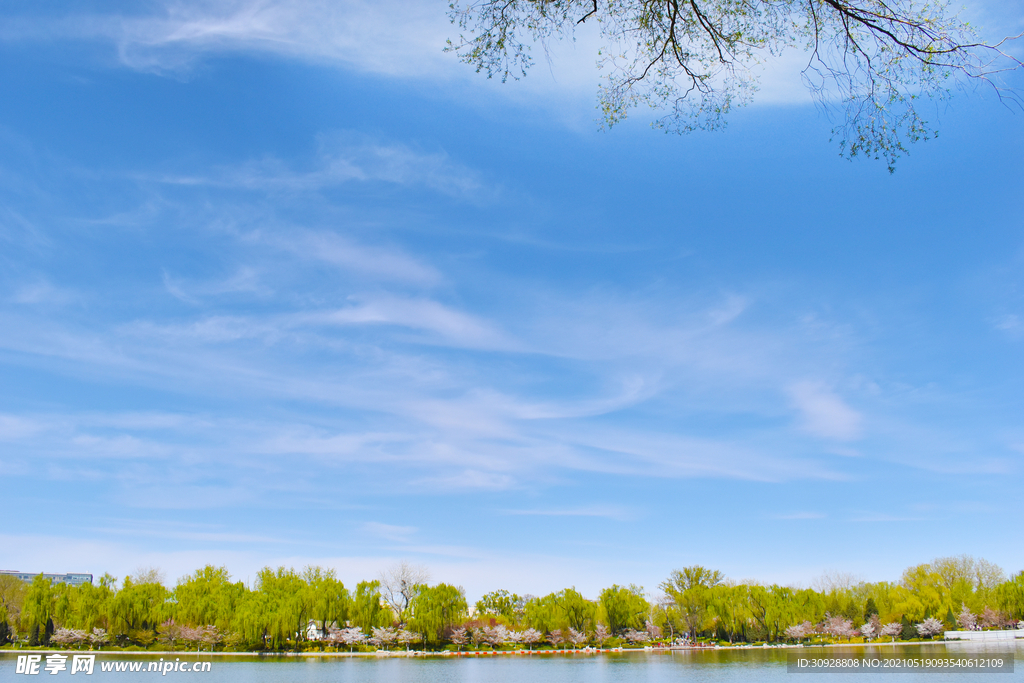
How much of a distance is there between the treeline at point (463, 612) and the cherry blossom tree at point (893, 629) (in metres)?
0.11

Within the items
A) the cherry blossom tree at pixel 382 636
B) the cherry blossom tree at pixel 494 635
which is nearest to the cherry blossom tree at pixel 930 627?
the cherry blossom tree at pixel 494 635

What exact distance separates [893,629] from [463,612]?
32335 millimetres

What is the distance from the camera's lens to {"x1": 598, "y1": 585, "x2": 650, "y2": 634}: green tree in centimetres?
5053

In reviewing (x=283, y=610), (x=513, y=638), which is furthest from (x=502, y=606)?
(x=283, y=610)

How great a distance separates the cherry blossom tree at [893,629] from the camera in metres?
46.8

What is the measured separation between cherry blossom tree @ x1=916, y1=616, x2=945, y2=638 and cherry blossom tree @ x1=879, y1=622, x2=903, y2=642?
131 centimetres

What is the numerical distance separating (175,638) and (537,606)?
82.7 ft

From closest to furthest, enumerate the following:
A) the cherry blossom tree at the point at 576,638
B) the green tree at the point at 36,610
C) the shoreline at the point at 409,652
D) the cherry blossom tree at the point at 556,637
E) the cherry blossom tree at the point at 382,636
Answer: the shoreline at the point at 409,652 → the green tree at the point at 36,610 → the cherry blossom tree at the point at 382,636 → the cherry blossom tree at the point at 556,637 → the cherry blossom tree at the point at 576,638

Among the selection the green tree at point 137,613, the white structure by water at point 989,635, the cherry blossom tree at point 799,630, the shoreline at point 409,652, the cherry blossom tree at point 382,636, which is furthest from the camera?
the cherry blossom tree at point 799,630

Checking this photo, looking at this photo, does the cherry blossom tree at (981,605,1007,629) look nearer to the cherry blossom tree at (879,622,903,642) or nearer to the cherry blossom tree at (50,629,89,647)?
the cherry blossom tree at (879,622,903,642)

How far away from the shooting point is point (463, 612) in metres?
45.2

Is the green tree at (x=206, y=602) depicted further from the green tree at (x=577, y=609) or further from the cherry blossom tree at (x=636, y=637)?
the cherry blossom tree at (x=636, y=637)

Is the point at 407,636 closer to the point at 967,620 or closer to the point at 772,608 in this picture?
the point at 772,608

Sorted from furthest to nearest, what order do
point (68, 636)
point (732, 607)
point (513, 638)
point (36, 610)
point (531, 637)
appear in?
point (732, 607) < point (531, 637) < point (513, 638) < point (36, 610) < point (68, 636)
